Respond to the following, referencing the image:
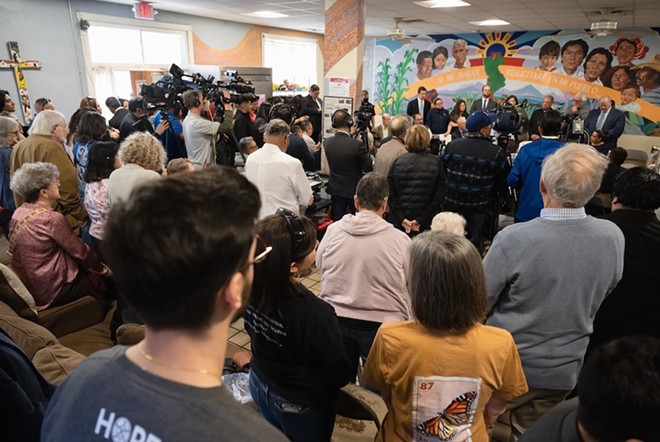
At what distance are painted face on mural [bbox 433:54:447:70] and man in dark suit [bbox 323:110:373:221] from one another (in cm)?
822

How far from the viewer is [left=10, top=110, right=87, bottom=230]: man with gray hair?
10.4 ft

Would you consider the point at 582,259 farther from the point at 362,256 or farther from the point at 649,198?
the point at 362,256

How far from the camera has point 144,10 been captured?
7.48 meters

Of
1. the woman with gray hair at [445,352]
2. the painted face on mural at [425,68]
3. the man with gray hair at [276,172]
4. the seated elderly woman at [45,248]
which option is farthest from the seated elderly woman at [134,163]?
the painted face on mural at [425,68]

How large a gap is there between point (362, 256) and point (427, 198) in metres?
1.50

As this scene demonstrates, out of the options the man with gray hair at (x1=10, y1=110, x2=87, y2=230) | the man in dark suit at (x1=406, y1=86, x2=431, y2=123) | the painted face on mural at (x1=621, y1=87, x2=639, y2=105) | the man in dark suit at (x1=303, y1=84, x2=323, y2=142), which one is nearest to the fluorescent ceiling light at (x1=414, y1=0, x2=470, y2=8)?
the man in dark suit at (x1=406, y1=86, x2=431, y2=123)

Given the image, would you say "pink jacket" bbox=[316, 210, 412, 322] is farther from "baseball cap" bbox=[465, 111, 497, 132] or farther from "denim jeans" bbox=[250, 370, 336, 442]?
"baseball cap" bbox=[465, 111, 497, 132]

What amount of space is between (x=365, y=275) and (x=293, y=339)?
0.62 m

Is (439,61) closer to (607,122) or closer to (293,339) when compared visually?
(607,122)

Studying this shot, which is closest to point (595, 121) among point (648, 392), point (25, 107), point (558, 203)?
point (558, 203)

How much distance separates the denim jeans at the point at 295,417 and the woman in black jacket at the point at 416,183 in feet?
6.57

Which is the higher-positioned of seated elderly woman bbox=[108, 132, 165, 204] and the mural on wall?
the mural on wall

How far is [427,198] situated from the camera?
3199 mm

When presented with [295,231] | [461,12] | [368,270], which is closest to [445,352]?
[295,231]
